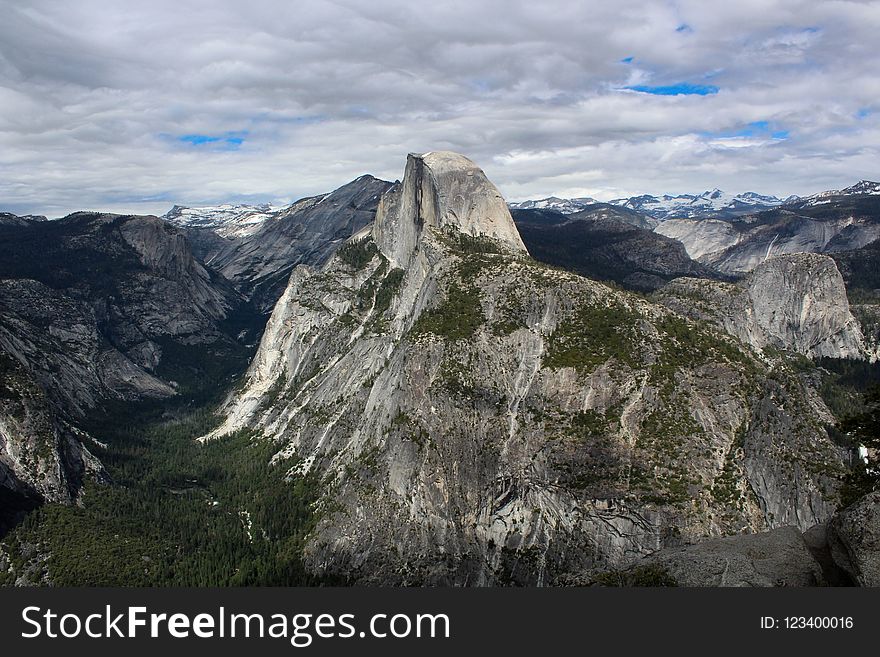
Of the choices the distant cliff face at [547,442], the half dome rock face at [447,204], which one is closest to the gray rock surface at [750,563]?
the distant cliff face at [547,442]

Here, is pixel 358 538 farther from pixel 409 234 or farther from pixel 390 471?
pixel 409 234

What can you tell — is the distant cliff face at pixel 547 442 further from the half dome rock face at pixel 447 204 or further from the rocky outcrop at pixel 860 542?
the rocky outcrop at pixel 860 542

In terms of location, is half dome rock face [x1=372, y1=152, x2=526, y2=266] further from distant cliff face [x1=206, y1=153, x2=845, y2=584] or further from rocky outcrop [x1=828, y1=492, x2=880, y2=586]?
rocky outcrop [x1=828, y1=492, x2=880, y2=586]

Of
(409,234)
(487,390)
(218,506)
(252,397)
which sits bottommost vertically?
(218,506)

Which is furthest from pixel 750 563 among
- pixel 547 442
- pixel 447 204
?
pixel 447 204

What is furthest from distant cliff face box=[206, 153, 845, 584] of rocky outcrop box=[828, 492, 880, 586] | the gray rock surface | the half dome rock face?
rocky outcrop box=[828, 492, 880, 586]

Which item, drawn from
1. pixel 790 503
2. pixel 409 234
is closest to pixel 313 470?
pixel 409 234

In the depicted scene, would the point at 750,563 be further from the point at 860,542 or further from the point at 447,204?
the point at 447,204
